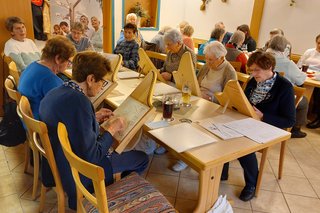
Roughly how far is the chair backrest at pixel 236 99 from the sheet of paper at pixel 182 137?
0.39 metres

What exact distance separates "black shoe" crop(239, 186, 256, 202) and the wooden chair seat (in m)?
0.98

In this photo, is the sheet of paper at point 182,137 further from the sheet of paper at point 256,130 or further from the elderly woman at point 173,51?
the elderly woman at point 173,51

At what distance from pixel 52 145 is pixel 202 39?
584 centimetres

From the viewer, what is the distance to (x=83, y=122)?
3.92 ft

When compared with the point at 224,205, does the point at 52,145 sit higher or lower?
higher

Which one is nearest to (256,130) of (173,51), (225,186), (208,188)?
(208,188)

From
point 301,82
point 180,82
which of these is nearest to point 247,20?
point 301,82

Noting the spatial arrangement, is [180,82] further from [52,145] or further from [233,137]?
[52,145]

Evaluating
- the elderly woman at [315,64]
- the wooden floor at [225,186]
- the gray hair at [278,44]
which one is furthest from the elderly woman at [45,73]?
the elderly woman at [315,64]

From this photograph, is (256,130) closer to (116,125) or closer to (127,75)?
(116,125)

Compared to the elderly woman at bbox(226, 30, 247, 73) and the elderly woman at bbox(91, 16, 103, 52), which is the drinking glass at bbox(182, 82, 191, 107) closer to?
the elderly woman at bbox(226, 30, 247, 73)

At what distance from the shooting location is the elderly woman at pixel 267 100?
75.4 inches

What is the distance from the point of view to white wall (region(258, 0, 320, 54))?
15.0 ft

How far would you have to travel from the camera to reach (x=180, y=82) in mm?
2309
